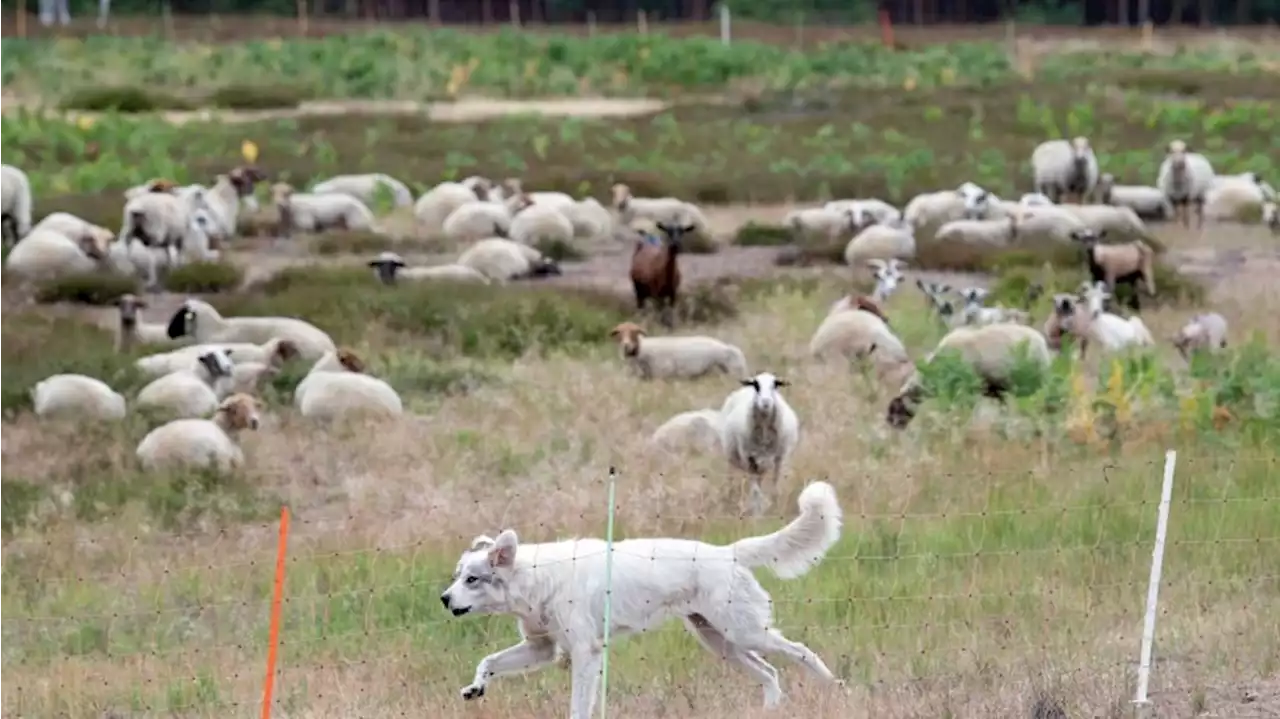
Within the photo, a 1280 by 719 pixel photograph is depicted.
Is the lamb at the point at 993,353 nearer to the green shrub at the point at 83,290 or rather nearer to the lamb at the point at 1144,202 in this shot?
the green shrub at the point at 83,290

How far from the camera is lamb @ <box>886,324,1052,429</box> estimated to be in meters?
15.1

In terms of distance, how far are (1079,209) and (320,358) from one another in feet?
37.0

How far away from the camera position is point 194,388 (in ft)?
51.8

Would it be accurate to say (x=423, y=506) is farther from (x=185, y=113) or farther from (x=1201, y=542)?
(x=185, y=113)

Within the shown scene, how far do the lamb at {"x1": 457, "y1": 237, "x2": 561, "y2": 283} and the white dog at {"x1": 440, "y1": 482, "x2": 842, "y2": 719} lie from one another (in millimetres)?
13838

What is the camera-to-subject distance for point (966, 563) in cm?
1077

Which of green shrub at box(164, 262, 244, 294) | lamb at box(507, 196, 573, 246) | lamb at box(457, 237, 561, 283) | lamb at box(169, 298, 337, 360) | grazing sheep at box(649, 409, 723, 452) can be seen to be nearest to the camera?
grazing sheep at box(649, 409, 723, 452)

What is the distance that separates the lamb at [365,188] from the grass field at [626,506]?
3.11 metres

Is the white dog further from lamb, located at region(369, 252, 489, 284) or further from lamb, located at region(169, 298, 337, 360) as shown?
lamb, located at region(369, 252, 489, 284)

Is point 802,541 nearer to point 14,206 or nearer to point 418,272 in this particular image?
point 418,272

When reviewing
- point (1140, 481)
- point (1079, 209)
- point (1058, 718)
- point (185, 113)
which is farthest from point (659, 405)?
point (185, 113)

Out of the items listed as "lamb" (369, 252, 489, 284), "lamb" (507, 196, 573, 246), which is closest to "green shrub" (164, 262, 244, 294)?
"lamb" (369, 252, 489, 284)

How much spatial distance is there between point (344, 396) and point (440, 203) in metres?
12.0

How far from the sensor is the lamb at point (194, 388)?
15.6m
